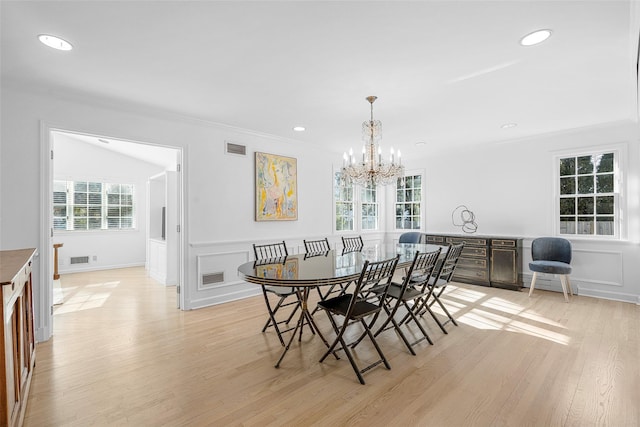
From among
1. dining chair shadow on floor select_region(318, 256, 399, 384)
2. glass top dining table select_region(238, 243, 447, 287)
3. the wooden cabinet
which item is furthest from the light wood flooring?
glass top dining table select_region(238, 243, 447, 287)

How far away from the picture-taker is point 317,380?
232 cm

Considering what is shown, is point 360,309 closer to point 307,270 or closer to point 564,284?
point 307,270

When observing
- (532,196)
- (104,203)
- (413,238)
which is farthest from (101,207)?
(532,196)

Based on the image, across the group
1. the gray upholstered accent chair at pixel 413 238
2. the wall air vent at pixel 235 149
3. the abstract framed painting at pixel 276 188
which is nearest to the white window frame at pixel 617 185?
the gray upholstered accent chair at pixel 413 238

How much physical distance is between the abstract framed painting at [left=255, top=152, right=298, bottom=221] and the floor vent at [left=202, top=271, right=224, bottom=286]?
39.9 inches

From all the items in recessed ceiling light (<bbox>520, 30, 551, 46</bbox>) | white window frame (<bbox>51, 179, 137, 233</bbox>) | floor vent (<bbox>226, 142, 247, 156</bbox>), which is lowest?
white window frame (<bbox>51, 179, 137, 233</bbox>)

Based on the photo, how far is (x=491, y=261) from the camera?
17.0ft

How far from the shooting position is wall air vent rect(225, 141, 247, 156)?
14.7 feet

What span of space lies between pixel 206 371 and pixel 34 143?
287cm

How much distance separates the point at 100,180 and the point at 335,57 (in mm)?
7083

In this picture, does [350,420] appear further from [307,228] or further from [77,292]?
[77,292]

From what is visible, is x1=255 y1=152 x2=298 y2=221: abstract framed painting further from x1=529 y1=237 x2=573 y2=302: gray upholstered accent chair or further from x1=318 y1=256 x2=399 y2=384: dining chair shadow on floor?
x1=529 y1=237 x2=573 y2=302: gray upholstered accent chair

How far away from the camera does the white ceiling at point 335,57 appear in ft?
6.41

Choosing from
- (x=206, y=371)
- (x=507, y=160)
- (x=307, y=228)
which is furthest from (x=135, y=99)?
(x=507, y=160)
